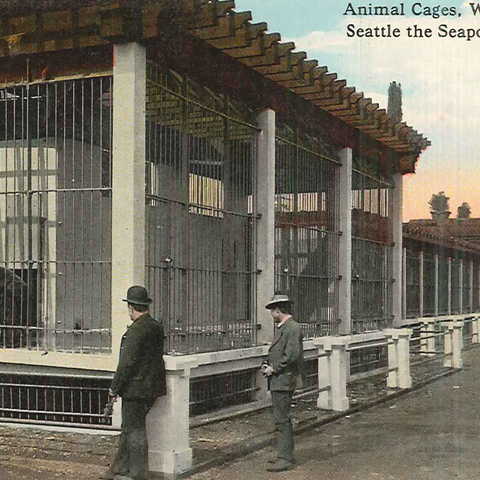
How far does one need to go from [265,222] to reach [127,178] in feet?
11.4

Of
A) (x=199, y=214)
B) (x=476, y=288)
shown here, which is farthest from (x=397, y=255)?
(x=476, y=288)

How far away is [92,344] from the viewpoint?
10.7m

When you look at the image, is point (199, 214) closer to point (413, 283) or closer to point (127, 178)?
point (127, 178)

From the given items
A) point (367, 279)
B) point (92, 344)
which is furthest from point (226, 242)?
point (367, 279)

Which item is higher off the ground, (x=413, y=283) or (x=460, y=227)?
(x=460, y=227)

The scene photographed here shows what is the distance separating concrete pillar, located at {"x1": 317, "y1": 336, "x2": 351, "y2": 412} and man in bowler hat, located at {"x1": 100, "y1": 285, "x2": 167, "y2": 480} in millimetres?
4987

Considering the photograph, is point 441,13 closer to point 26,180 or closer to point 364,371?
point 26,180

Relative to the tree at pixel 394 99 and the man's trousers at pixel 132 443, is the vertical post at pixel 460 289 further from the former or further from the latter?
the man's trousers at pixel 132 443

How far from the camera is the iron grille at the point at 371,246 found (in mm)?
17359

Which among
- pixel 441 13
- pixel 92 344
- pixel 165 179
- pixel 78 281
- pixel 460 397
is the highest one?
pixel 441 13

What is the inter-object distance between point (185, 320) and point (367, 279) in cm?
739

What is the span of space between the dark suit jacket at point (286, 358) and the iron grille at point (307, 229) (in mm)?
4703

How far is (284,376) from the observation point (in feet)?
29.1

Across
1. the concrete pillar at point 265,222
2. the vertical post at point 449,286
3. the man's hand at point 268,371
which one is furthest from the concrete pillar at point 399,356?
the vertical post at point 449,286
